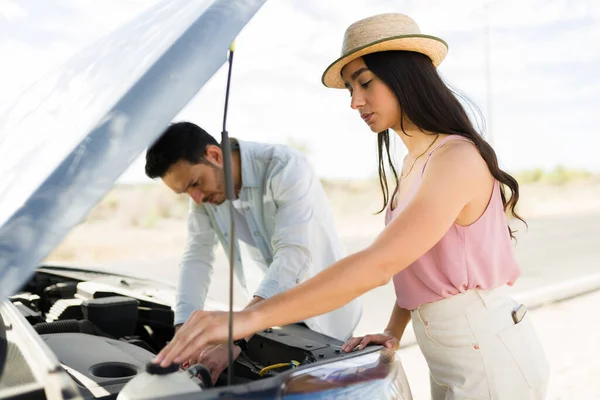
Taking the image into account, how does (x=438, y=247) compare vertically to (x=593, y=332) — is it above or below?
above

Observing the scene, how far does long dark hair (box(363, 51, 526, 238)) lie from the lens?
65.6 inches

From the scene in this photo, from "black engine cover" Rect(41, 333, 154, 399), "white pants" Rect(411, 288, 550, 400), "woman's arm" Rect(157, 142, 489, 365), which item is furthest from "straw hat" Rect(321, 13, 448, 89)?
"black engine cover" Rect(41, 333, 154, 399)

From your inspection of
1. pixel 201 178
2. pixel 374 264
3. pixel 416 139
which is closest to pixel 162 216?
pixel 201 178

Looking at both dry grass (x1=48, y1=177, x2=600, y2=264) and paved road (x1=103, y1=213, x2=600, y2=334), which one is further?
dry grass (x1=48, y1=177, x2=600, y2=264)

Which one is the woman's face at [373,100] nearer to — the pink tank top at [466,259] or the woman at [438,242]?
the woman at [438,242]

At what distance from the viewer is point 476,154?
1.56 metres

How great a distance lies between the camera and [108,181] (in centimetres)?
102

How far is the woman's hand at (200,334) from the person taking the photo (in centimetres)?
126

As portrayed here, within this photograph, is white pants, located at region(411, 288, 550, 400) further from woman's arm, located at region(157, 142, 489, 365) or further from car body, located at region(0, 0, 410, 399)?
woman's arm, located at region(157, 142, 489, 365)

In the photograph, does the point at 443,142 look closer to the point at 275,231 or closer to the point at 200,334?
the point at 200,334

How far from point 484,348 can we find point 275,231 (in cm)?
130

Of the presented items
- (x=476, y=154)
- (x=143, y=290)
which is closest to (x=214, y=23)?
(x=476, y=154)

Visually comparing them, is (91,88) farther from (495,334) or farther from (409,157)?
(495,334)

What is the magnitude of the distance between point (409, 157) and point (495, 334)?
1.90ft
